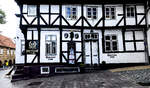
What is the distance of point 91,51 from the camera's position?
11727 mm

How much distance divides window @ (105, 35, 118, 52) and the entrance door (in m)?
1.10

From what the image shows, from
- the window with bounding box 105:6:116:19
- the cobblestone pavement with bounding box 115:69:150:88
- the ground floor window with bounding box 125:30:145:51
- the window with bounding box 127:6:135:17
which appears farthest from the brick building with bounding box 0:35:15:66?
the cobblestone pavement with bounding box 115:69:150:88

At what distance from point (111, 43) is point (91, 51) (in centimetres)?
228

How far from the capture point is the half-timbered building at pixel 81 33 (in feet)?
36.7

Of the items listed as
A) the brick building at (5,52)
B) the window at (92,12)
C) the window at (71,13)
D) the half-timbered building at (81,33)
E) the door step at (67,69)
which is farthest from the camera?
the brick building at (5,52)

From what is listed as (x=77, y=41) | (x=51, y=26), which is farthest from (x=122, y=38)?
(x=51, y=26)

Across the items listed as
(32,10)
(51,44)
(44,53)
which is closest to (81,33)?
(51,44)

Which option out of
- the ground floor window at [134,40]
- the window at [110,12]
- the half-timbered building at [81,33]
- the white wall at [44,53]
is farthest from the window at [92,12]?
the white wall at [44,53]

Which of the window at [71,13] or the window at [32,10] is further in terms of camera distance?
the window at [71,13]

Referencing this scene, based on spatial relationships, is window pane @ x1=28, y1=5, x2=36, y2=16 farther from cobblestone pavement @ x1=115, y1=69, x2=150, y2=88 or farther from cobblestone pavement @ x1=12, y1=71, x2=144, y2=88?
cobblestone pavement @ x1=115, y1=69, x2=150, y2=88

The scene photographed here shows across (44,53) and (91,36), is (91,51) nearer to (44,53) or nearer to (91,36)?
(91,36)

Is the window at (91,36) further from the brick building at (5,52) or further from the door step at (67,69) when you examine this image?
the brick building at (5,52)

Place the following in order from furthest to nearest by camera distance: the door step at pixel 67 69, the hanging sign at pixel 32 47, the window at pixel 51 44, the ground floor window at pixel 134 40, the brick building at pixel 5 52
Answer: the brick building at pixel 5 52
the ground floor window at pixel 134 40
the window at pixel 51 44
the hanging sign at pixel 32 47
the door step at pixel 67 69

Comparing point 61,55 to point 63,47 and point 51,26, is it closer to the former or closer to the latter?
point 63,47
